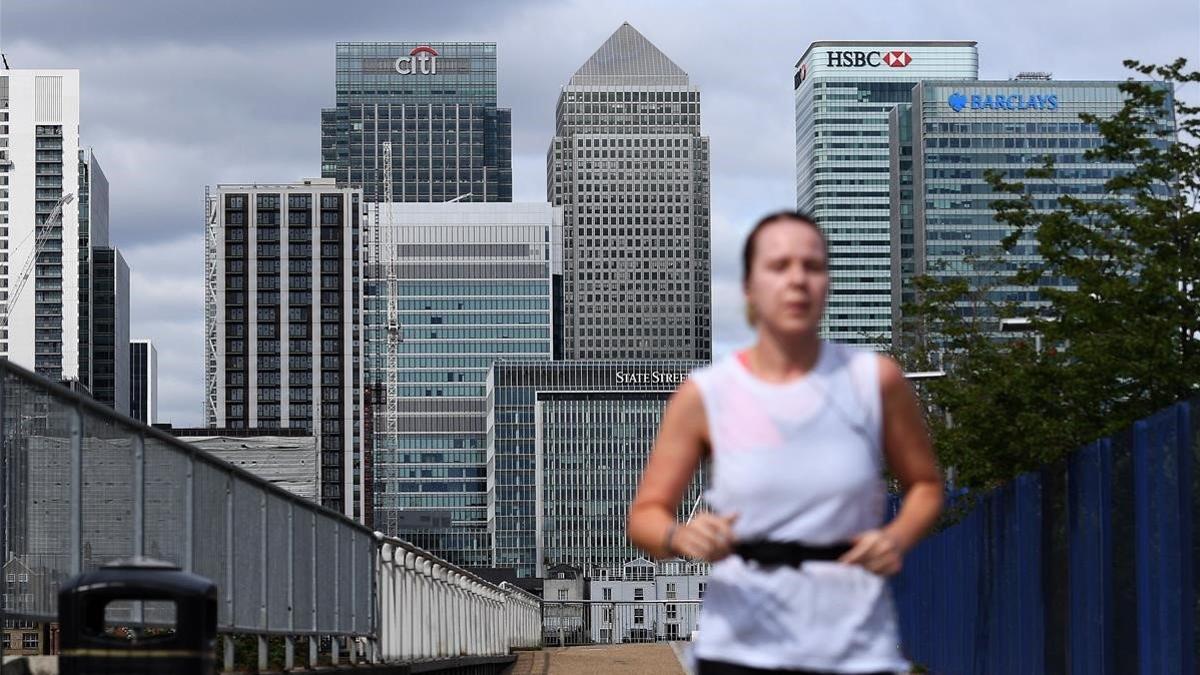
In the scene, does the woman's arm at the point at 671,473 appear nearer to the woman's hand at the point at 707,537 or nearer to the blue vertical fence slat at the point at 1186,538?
the woman's hand at the point at 707,537

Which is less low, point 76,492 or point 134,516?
point 76,492

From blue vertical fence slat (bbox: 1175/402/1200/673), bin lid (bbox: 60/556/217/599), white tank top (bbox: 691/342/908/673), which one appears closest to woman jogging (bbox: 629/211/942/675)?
white tank top (bbox: 691/342/908/673)

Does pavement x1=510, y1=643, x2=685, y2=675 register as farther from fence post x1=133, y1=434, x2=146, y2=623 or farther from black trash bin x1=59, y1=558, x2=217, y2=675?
black trash bin x1=59, y1=558, x2=217, y2=675

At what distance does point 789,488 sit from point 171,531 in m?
10.7

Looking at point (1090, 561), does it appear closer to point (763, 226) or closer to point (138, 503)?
point (138, 503)

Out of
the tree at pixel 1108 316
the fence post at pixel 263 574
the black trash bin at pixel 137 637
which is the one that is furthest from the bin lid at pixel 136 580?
the tree at pixel 1108 316

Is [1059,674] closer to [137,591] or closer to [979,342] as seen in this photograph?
[979,342]

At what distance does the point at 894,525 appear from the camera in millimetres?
4938

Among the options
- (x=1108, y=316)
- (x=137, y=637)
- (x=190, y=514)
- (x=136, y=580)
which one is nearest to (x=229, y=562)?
(x=190, y=514)

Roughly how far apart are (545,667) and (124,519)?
3991 centimetres

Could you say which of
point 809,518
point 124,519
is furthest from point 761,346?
point 124,519

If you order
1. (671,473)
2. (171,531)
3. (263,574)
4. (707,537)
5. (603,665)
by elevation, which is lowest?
(603,665)

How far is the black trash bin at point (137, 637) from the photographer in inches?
351

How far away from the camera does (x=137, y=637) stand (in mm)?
9133
